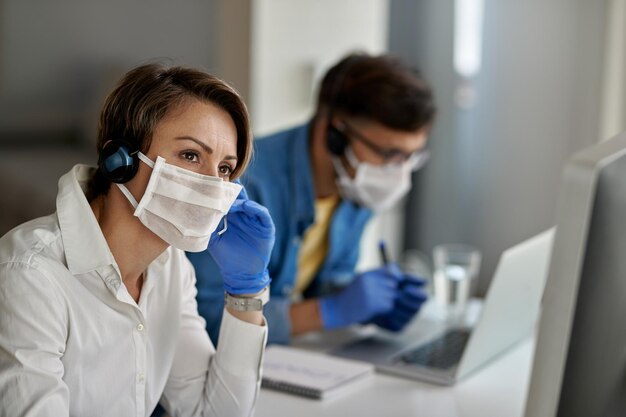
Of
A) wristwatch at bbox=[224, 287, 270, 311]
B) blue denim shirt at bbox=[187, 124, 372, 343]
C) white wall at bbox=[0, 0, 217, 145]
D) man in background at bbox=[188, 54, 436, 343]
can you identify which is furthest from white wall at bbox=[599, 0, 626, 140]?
wristwatch at bbox=[224, 287, 270, 311]

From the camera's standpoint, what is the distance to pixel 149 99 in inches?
40.3

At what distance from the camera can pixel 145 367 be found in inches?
44.2

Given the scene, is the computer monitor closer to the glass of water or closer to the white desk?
the white desk

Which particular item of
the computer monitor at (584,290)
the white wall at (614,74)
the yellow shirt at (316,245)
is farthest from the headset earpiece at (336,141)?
the white wall at (614,74)

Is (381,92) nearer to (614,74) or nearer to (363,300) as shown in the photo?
(363,300)

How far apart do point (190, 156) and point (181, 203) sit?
65 millimetres

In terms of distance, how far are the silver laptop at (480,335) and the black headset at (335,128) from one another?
0.45 m

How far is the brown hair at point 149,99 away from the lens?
1.03 metres

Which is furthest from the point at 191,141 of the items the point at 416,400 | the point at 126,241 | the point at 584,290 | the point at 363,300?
the point at 363,300

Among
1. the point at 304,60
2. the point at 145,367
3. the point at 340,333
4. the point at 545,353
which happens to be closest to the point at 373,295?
the point at 340,333

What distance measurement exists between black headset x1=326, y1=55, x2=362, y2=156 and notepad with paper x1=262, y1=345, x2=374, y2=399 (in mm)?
521

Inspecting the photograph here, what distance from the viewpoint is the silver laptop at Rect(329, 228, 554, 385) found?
4.64 ft

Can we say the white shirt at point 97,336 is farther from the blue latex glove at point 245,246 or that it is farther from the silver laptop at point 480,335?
the silver laptop at point 480,335

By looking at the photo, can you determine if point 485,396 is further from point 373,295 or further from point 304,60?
point 304,60
